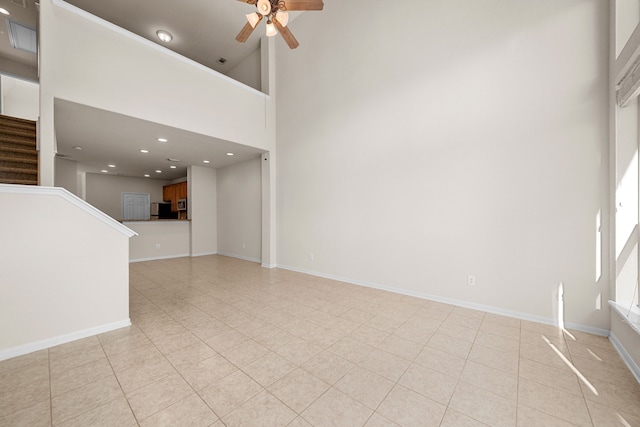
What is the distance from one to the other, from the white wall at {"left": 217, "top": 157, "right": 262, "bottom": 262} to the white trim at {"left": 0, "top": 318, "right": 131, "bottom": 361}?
3525 mm

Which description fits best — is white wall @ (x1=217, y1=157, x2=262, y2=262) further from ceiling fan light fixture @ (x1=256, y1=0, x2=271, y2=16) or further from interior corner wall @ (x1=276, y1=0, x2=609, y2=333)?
ceiling fan light fixture @ (x1=256, y1=0, x2=271, y2=16)

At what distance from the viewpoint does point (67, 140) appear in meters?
4.50

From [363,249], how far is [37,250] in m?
3.74

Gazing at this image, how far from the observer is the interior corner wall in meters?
2.45

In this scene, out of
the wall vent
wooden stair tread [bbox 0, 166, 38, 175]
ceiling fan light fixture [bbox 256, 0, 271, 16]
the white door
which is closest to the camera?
ceiling fan light fixture [bbox 256, 0, 271, 16]

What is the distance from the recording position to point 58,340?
7.27ft

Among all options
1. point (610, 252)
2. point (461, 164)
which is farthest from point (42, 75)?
point (610, 252)

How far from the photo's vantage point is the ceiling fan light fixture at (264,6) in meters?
2.66

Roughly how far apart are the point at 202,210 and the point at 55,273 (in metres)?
4.94

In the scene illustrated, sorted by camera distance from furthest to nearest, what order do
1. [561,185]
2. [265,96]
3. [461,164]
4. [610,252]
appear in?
[265,96]
[461,164]
[561,185]
[610,252]

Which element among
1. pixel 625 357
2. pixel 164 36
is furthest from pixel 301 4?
pixel 164 36

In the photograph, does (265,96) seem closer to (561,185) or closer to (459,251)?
(459,251)

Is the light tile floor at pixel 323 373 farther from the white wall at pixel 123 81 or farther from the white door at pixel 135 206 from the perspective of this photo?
the white door at pixel 135 206

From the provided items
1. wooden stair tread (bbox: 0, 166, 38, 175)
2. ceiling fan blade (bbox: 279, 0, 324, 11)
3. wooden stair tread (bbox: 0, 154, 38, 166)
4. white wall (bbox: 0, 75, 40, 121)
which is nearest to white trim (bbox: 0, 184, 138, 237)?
wooden stair tread (bbox: 0, 166, 38, 175)
